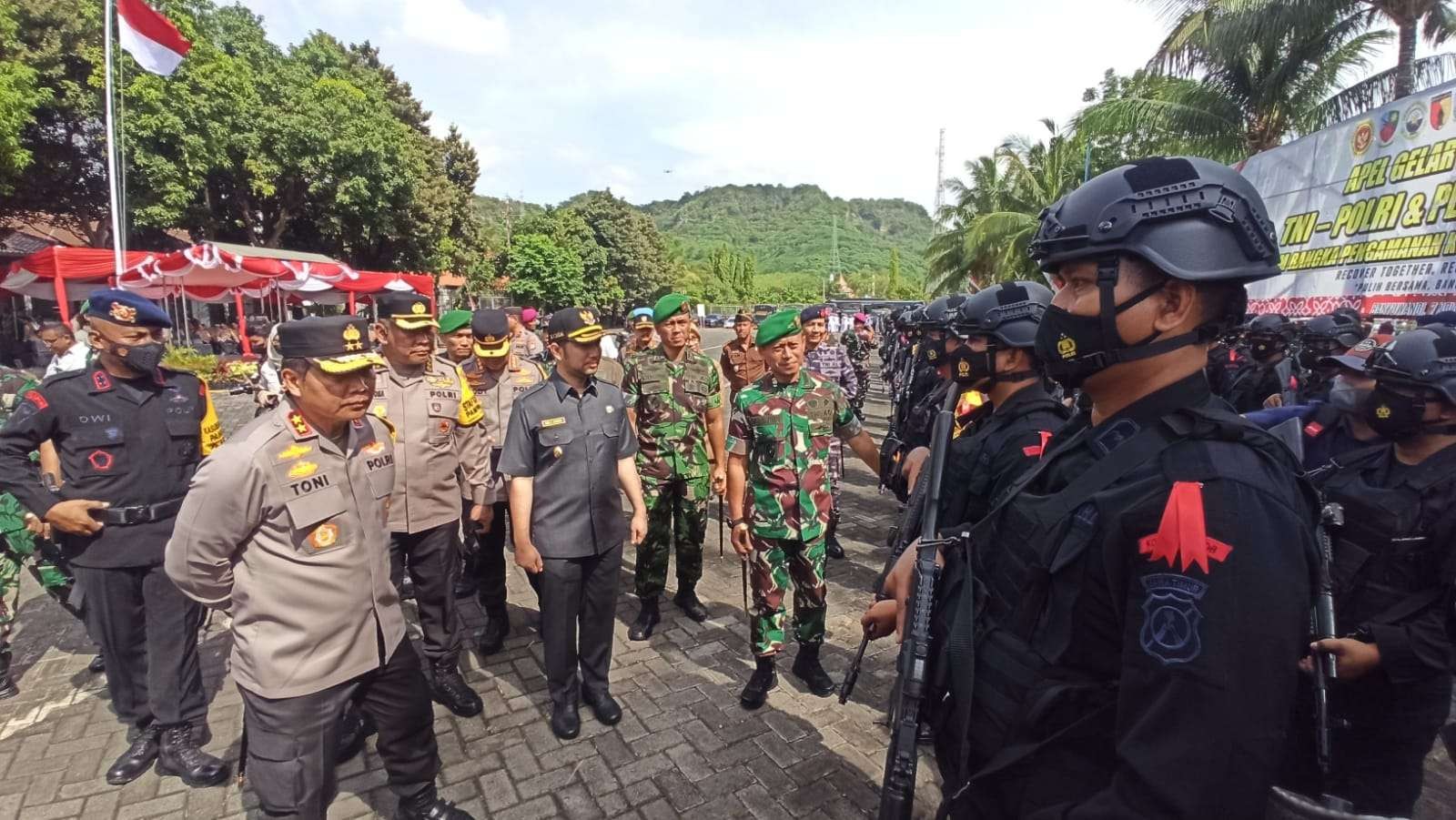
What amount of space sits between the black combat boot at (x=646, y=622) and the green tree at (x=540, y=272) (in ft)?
121

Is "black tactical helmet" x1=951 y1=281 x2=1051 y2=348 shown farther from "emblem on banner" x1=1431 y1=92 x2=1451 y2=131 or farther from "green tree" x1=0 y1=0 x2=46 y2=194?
"green tree" x1=0 y1=0 x2=46 y2=194

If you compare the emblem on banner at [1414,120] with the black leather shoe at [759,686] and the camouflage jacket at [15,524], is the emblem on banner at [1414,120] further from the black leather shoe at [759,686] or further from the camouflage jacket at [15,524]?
the camouflage jacket at [15,524]

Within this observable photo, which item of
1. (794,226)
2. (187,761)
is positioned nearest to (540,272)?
(187,761)

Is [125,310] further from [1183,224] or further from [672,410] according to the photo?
[1183,224]

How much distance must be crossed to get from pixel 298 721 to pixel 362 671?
23 cm

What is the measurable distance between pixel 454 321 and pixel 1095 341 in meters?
5.12

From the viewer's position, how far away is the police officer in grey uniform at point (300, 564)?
2156 millimetres

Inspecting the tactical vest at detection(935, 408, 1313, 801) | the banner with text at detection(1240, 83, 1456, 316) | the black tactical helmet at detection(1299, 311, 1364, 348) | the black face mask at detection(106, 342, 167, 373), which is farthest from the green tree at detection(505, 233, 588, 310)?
the tactical vest at detection(935, 408, 1313, 801)

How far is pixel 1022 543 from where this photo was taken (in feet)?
4.36

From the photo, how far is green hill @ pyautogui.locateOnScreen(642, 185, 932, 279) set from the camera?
11794cm

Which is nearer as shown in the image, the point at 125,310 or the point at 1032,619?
the point at 1032,619

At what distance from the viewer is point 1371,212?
611cm

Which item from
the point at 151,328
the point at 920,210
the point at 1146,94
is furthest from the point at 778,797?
the point at 920,210

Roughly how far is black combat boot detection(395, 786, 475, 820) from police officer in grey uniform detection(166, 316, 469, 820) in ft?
1.43
